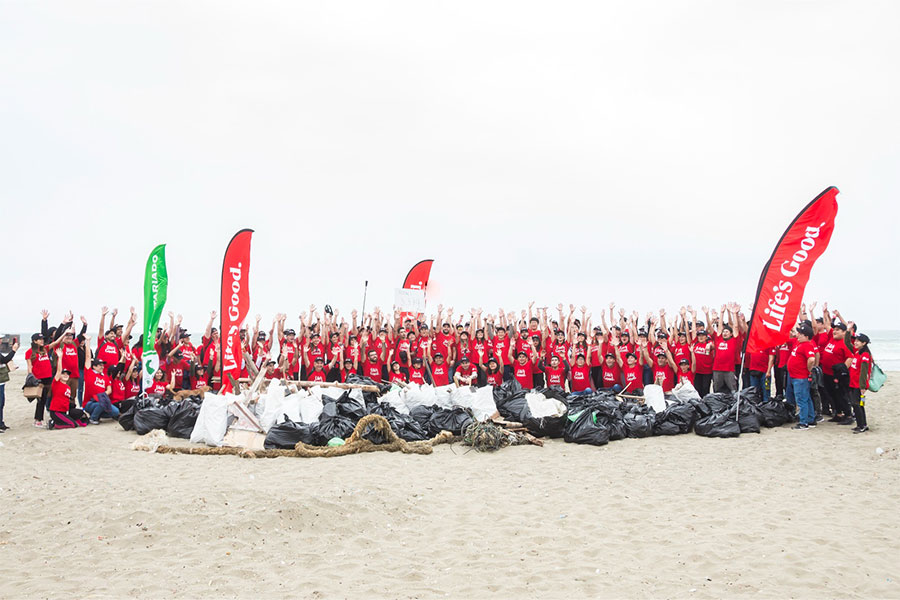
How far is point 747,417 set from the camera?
897 centimetres

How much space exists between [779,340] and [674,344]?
2.89 m

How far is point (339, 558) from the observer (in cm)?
451

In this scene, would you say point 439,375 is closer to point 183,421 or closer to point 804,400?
point 183,421

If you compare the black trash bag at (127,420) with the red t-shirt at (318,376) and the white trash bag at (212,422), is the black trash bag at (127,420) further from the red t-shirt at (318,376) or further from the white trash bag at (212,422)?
the red t-shirt at (318,376)

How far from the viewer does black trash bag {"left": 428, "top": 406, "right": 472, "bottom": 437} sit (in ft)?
29.1

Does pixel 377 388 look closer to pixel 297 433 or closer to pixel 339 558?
pixel 297 433

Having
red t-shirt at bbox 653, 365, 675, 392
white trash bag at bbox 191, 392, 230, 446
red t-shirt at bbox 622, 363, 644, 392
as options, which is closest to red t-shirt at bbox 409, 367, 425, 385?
white trash bag at bbox 191, 392, 230, 446

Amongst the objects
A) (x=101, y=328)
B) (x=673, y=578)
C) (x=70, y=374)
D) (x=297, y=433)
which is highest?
(x=101, y=328)

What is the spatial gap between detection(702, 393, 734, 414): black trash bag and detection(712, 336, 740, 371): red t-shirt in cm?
80

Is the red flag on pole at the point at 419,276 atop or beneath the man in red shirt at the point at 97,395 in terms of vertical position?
atop

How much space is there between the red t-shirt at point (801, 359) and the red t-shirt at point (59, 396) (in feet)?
37.9

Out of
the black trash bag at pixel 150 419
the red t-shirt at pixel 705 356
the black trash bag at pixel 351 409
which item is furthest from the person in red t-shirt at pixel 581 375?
the black trash bag at pixel 150 419

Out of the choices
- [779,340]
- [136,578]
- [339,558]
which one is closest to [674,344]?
[779,340]

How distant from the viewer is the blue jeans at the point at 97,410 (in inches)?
397
